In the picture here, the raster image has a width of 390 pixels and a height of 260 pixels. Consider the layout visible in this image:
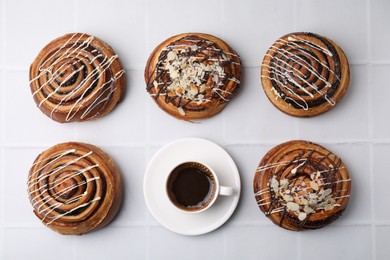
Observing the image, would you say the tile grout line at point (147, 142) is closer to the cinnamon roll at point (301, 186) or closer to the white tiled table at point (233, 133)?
the white tiled table at point (233, 133)

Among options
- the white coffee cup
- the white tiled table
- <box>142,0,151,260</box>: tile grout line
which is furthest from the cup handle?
<box>142,0,151,260</box>: tile grout line

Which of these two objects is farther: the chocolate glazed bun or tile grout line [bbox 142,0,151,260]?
tile grout line [bbox 142,0,151,260]

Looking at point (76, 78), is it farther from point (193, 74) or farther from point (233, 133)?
point (233, 133)

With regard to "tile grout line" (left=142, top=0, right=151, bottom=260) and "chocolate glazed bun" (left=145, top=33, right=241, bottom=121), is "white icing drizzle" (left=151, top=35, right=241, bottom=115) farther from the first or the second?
"tile grout line" (left=142, top=0, right=151, bottom=260)

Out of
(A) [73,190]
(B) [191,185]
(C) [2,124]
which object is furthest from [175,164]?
(C) [2,124]

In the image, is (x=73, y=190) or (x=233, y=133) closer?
(x=73, y=190)
